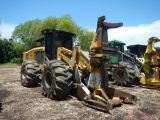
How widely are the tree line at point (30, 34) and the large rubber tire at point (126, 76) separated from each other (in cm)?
3302

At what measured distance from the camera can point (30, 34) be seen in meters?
64.0

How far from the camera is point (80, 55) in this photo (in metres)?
7.42

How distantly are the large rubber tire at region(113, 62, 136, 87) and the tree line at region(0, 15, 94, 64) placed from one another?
3302 centimetres

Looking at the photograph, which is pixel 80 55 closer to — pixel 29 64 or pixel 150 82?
pixel 29 64

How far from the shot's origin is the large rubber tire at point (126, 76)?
10977mm

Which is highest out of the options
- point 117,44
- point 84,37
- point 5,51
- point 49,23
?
point 49,23

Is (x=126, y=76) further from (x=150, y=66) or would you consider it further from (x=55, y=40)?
(x=55, y=40)

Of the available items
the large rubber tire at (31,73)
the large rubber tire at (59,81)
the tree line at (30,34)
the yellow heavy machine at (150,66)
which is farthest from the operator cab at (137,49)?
the tree line at (30,34)

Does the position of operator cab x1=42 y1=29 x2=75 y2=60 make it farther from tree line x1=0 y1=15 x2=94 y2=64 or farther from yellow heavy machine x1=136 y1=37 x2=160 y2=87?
tree line x1=0 y1=15 x2=94 y2=64

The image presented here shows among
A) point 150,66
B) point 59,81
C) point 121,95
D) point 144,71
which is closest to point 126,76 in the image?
point 144,71

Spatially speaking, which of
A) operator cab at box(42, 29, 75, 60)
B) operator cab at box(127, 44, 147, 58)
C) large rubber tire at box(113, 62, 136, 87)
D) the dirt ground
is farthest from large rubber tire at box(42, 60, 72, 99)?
operator cab at box(127, 44, 147, 58)

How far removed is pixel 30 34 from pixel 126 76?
187 ft

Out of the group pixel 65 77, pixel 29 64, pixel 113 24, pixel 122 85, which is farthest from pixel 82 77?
→ pixel 122 85

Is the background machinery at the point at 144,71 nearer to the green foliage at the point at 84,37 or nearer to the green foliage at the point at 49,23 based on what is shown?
the green foliage at the point at 49,23
